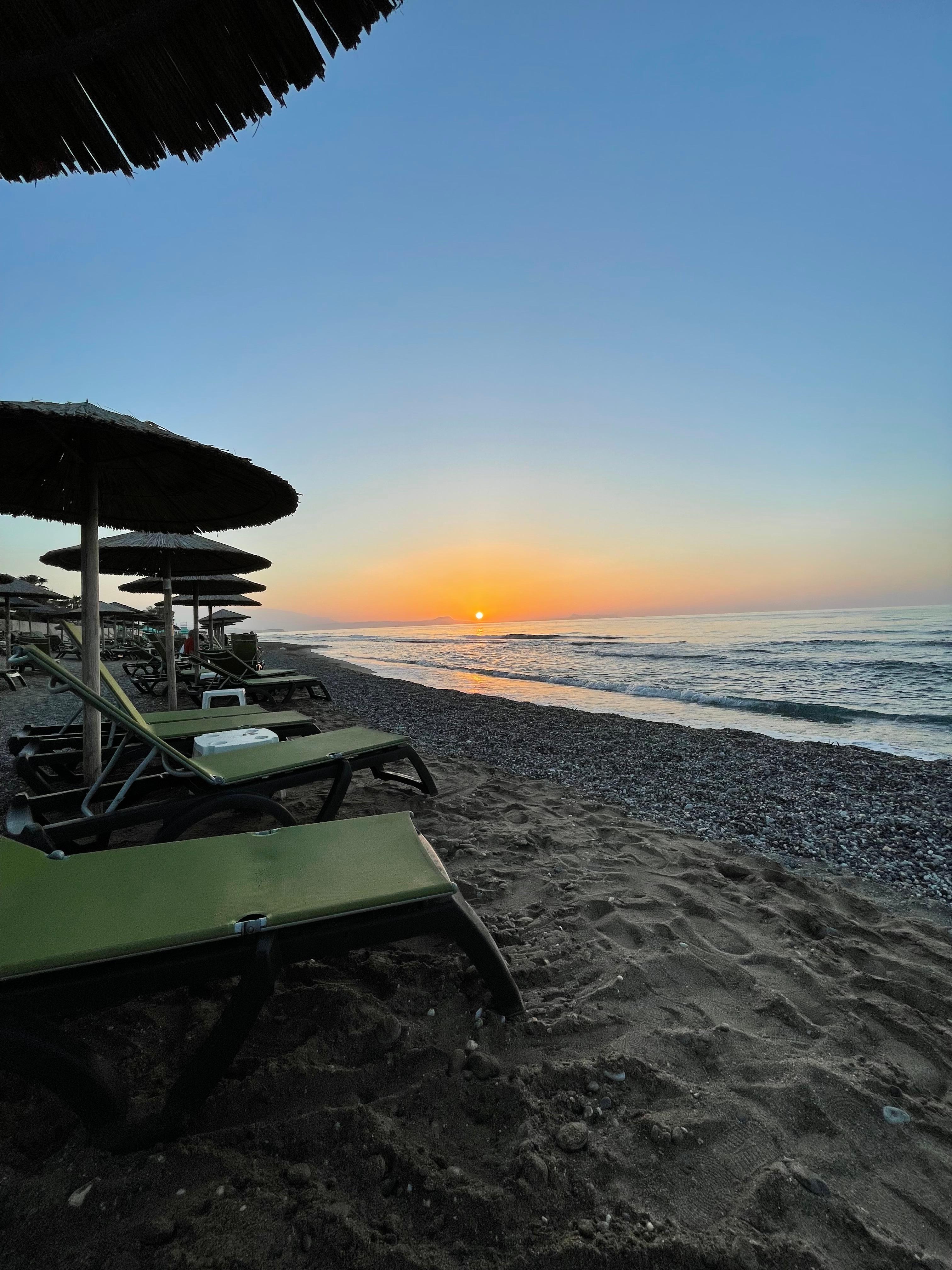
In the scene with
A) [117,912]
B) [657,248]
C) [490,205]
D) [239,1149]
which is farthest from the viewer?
[657,248]

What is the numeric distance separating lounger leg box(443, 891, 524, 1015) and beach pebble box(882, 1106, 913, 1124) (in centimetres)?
107

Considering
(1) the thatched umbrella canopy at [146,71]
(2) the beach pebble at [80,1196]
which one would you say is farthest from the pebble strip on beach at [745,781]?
(1) the thatched umbrella canopy at [146,71]

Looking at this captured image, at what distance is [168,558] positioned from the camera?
7.39 metres

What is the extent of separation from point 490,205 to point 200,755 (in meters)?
15.8

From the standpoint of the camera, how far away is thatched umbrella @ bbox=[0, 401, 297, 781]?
9.74 ft

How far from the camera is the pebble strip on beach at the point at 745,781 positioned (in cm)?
366

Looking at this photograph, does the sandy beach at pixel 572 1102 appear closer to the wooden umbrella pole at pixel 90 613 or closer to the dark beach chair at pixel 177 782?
the dark beach chair at pixel 177 782

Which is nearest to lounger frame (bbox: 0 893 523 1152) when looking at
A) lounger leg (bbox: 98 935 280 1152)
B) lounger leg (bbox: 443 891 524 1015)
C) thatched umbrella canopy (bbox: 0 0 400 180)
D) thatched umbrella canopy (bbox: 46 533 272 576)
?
lounger leg (bbox: 98 935 280 1152)

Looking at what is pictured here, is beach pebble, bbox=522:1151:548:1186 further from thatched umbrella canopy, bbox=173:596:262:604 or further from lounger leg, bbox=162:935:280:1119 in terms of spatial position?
thatched umbrella canopy, bbox=173:596:262:604

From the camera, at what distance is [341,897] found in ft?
5.40

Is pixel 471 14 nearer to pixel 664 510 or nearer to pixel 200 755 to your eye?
pixel 200 755

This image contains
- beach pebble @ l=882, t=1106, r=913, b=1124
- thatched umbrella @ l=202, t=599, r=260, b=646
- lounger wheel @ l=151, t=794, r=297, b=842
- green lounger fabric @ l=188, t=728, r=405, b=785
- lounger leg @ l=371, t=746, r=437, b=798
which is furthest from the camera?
thatched umbrella @ l=202, t=599, r=260, b=646

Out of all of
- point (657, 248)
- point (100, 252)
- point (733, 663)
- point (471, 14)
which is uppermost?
point (657, 248)

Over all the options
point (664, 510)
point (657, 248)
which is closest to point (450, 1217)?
point (657, 248)
